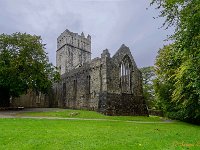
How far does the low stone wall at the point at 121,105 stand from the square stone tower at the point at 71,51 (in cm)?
3177

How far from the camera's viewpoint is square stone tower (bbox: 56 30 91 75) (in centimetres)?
7262

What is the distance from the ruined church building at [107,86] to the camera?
38844 mm

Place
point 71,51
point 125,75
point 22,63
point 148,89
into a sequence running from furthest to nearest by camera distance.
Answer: point 71,51
point 148,89
point 125,75
point 22,63

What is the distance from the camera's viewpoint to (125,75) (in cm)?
4269

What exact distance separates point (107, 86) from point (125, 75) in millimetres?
4803


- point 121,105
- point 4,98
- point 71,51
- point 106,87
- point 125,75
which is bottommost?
point 121,105

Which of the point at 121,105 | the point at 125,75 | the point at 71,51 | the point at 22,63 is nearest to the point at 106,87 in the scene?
the point at 121,105

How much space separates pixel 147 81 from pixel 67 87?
22924mm

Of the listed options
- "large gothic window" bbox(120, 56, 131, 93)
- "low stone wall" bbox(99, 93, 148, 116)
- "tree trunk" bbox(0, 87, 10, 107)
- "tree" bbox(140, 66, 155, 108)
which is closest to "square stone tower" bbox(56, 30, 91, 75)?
"tree" bbox(140, 66, 155, 108)

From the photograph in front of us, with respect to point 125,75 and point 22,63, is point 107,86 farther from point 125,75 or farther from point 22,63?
point 22,63

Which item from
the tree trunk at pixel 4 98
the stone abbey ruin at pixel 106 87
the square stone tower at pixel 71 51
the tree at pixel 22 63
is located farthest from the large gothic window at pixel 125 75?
the square stone tower at pixel 71 51

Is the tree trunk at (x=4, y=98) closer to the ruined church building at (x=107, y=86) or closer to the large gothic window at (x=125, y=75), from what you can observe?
the ruined church building at (x=107, y=86)

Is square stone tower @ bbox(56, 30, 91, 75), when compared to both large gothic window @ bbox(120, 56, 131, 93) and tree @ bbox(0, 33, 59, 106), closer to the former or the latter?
large gothic window @ bbox(120, 56, 131, 93)

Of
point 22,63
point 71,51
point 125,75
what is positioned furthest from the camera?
point 71,51
